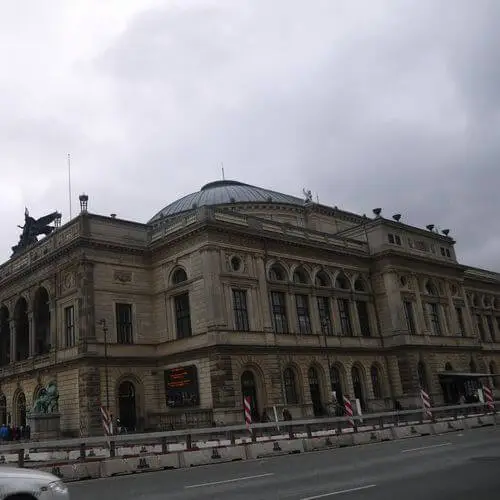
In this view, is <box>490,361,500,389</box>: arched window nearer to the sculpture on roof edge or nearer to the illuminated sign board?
the illuminated sign board

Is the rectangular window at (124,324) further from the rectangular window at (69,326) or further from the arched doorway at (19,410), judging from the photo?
the arched doorway at (19,410)

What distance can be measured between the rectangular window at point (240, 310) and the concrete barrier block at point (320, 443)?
17.3 metres

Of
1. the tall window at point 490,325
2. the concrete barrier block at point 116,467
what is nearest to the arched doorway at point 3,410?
the concrete barrier block at point 116,467

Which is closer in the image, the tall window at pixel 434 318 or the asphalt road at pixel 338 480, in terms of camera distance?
the asphalt road at pixel 338 480

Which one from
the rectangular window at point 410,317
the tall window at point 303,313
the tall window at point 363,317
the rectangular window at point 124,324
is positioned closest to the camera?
the rectangular window at point 124,324

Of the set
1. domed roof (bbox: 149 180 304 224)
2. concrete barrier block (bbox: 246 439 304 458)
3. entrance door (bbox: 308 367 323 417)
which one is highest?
domed roof (bbox: 149 180 304 224)

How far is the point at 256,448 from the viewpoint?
23391mm

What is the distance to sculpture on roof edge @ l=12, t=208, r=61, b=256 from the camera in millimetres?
54969

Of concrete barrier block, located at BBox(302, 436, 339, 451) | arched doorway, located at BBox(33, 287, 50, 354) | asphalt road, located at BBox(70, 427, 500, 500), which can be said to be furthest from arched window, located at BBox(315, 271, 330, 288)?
asphalt road, located at BBox(70, 427, 500, 500)

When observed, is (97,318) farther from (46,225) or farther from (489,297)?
(489,297)

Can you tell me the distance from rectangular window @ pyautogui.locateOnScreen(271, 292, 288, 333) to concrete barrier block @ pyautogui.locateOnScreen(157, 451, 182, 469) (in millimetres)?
25394

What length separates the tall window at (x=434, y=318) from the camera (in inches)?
2283

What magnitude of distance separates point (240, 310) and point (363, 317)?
1583 centimetres

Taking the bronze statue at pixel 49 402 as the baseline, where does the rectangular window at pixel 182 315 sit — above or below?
above
